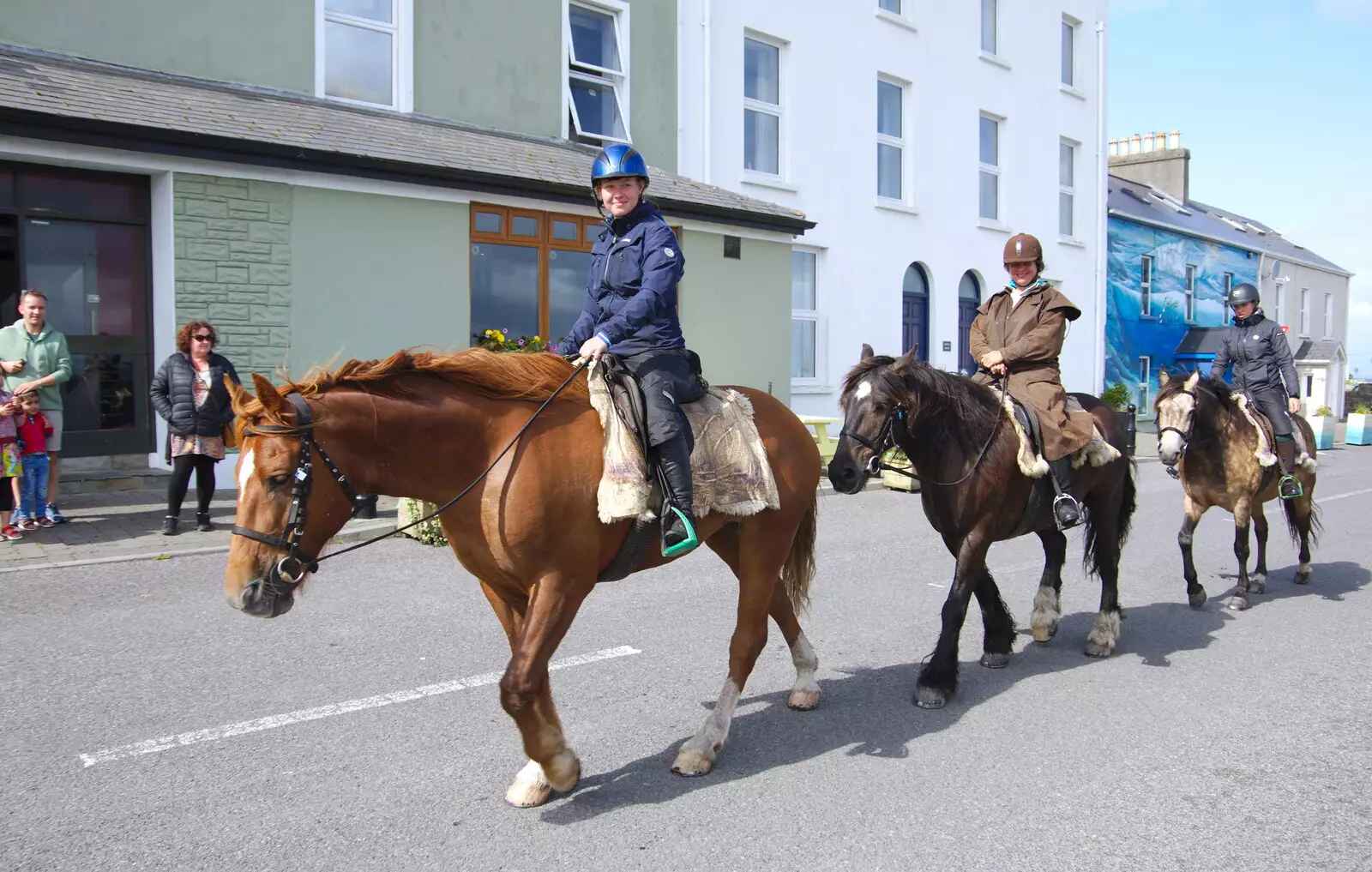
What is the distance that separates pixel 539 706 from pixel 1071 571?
607 centimetres

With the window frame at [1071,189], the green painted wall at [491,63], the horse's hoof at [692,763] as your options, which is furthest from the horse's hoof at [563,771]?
the window frame at [1071,189]

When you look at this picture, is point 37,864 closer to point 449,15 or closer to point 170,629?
point 170,629

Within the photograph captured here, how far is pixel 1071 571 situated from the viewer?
325 inches

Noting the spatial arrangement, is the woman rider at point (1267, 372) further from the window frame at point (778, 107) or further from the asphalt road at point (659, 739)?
the window frame at point (778, 107)

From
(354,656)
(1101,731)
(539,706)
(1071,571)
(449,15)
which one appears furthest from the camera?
(449,15)

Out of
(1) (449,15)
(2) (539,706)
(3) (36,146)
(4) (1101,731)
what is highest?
(1) (449,15)

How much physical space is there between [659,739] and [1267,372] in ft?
22.4

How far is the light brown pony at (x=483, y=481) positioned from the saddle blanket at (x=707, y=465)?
8 cm

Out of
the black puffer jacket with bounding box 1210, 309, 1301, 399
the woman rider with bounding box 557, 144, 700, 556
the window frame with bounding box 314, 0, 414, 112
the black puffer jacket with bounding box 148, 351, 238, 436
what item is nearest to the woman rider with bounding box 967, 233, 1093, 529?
Result: the woman rider with bounding box 557, 144, 700, 556

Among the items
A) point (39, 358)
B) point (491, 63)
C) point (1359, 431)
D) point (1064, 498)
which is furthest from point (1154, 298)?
point (39, 358)

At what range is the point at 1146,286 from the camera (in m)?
28.1

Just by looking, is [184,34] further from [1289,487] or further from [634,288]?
[1289,487]

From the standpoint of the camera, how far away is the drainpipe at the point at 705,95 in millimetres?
15617

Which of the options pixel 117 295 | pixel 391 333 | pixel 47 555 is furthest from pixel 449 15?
pixel 47 555
